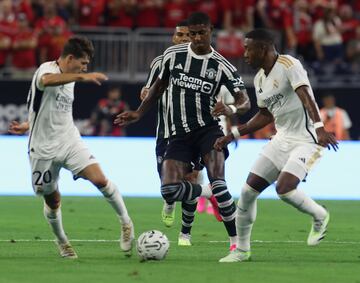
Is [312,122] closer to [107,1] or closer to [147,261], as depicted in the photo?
[147,261]

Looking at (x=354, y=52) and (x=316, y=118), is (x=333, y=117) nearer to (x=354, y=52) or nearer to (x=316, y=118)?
(x=354, y=52)

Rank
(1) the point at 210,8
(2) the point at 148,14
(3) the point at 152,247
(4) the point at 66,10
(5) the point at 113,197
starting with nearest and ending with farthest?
(3) the point at 152,247, (5) the point at 113,197, (4) the point at 66,10, (1) the point at 210,8, (2) the point at 148,14

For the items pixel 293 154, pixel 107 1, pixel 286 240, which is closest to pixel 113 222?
pixel 286 240

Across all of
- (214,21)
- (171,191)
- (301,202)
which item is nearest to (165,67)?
(171,191)

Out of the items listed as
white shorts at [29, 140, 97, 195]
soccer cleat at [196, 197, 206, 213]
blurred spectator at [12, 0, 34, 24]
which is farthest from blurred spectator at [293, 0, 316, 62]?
white shorts at [29, 140, 97, 195]

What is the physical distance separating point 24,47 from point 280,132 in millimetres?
12725

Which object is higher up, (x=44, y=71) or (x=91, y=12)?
(x=44, y=71)

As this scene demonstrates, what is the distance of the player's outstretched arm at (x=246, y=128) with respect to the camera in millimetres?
11555

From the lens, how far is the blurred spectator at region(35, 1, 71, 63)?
2388cm

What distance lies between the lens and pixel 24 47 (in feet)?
78.3

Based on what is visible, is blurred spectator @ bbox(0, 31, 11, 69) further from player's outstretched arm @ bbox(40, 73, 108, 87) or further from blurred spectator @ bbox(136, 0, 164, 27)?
player's outstretched arm @ bbox(40, 73, 108, 87)

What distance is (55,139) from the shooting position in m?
11.3

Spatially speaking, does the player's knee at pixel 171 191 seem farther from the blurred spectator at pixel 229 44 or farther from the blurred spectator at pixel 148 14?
the blurred spectator at pixel 148 14

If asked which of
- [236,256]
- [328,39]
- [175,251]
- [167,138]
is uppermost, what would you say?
[167,138]
